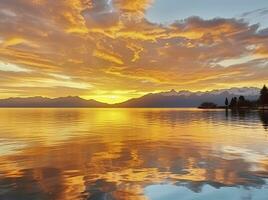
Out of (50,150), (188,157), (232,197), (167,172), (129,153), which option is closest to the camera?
(232,197)

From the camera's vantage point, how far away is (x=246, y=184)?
1698 cm

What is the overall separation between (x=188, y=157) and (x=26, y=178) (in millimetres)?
13812

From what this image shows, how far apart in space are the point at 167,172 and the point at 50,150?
49.7 ft

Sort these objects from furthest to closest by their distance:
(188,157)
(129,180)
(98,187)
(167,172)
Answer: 1. (188,157)
2. (167,172)
3. (129,180)
4. (98,187)

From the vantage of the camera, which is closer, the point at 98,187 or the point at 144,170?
the point at 98,187

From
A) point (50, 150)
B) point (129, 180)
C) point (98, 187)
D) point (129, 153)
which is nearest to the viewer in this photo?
point (98, 187)

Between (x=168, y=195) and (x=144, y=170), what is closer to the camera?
(x=168, y=195)

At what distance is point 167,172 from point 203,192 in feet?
16.7

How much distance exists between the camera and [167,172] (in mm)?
20359

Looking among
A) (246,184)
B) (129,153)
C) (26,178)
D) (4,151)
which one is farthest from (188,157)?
(4,151)

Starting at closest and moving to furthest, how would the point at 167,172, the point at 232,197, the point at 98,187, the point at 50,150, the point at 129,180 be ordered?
the point at 232,197
the point at 98,187
the point at 129,180
the point at 167,172
the point at 50,150

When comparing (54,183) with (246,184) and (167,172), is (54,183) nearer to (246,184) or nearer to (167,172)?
(167,172)

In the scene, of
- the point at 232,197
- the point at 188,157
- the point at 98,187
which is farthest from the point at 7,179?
the point at 188,157

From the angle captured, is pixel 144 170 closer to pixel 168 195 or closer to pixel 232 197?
pixel 168 195
